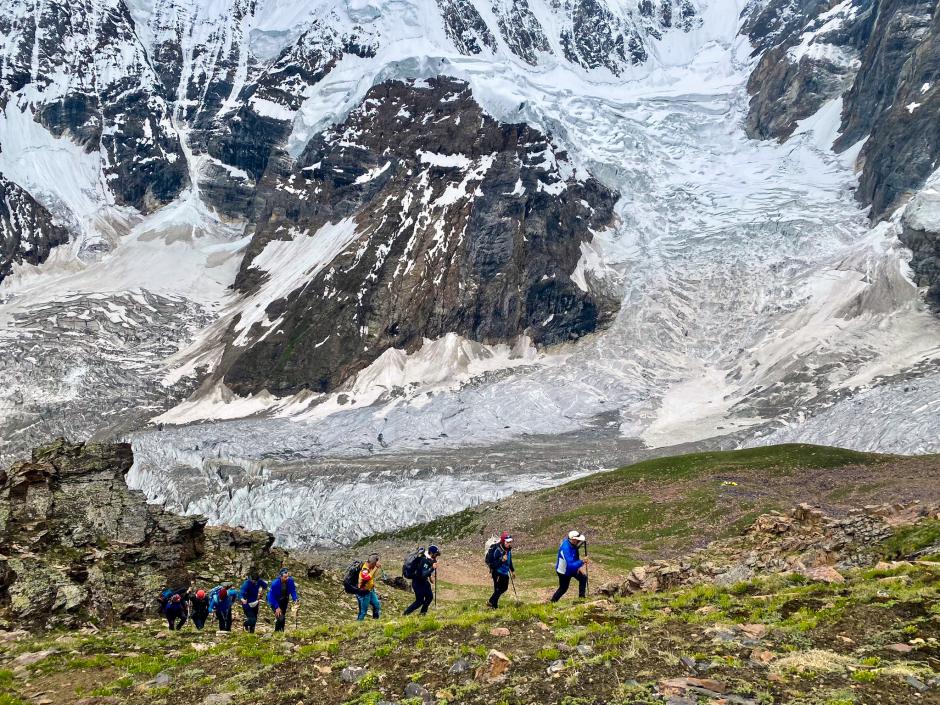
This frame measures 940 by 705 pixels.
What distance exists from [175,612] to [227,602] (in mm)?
1755

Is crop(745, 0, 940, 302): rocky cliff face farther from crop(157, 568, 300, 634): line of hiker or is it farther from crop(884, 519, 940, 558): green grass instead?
crop(157, 568, 300, 634): line of hiker

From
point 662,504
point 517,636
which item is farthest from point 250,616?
point 662,504

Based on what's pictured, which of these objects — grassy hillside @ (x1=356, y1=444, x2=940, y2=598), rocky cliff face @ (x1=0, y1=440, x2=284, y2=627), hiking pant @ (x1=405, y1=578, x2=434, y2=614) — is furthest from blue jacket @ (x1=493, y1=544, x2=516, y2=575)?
rocky cliff face @ (x1=0, y1=440, x2=284, y2=627)

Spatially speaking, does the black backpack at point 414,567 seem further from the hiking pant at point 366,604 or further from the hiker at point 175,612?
the hiker at point 175,612

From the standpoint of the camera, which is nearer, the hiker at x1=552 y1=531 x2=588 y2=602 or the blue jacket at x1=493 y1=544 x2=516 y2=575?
the hiker at x1=552 y1=531 x2=588 y2=602

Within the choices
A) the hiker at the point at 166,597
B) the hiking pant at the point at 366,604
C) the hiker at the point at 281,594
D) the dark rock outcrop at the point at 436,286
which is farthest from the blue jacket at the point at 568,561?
the dark rock outcrop at the point at 436,286

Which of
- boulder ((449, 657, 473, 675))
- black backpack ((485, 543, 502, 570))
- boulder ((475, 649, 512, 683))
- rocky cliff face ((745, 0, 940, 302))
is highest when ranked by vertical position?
rocky cliff face ((745, 0, 940, 302))

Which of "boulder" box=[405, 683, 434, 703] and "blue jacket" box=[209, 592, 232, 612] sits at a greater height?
"boulder" box=[405, 683, 434, 703]

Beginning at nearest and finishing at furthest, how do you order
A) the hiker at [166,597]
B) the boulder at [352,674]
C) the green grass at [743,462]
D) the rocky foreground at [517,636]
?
the rocky foreground at [517,636], the boulder at [352,674], the hiker at [166,597], the green grass at [743,462]

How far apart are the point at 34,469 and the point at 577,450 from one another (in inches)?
3628

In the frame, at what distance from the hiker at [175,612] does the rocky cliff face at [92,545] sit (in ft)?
5.23

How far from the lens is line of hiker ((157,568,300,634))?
941 inches

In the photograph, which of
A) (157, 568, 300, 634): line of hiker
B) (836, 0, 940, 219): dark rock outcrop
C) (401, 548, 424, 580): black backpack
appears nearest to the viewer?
(401, 548, 424, 580): black backpack

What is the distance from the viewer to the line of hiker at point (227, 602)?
23906mm
